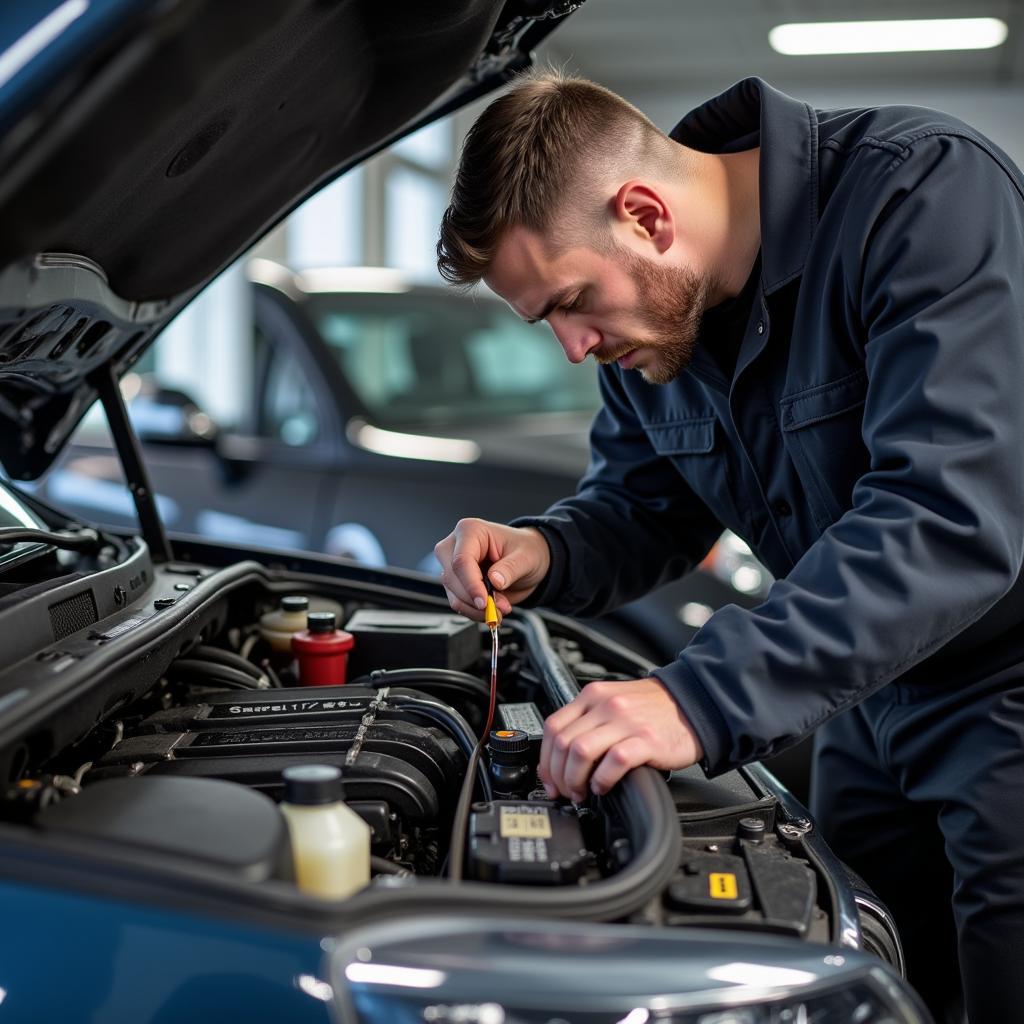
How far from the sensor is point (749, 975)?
3.08 ft

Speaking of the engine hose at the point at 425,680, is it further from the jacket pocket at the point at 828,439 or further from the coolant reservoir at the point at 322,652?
the jacket pocket at the point at 828,439

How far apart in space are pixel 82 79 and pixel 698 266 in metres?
0.89

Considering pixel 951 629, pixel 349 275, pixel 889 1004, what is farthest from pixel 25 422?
pixel 349 275

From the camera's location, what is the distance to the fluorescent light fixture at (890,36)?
8.75 meters

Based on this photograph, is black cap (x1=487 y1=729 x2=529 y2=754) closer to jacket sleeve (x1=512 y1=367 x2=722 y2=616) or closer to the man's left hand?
the man's left hand

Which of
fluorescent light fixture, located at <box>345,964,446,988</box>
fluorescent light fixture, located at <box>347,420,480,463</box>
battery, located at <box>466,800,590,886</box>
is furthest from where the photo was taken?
fluorescent light fixture, located at <box>347,420,480,463</box>

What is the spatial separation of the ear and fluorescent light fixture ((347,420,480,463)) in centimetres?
205

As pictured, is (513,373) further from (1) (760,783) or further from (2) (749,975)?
(2) (749,975)

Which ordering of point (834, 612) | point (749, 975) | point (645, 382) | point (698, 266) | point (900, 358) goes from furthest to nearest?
1. point (645, 382)
2. point (698, 266)
3. point (900, 358)
4. point (834, 612)
5. point (749, 975)

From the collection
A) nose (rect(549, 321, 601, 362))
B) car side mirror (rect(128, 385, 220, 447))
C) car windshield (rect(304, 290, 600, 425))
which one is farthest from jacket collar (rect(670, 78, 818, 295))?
car side mirror (rect(128, 385, 220, 447))

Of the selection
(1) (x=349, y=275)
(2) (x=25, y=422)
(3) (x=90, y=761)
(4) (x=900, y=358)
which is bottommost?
(3) (x=90, y=761)

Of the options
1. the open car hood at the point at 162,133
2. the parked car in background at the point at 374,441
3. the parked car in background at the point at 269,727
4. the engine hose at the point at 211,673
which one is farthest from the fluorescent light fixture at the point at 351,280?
the engine hose at the point at 211,673

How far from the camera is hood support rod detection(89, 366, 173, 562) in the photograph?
2.13 metres

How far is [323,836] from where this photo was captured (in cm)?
107
